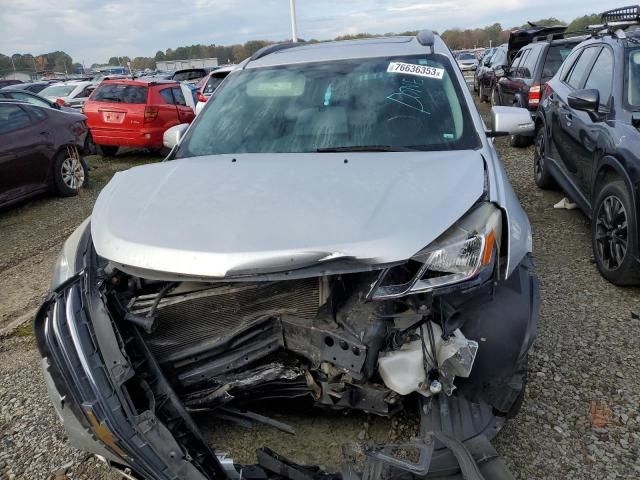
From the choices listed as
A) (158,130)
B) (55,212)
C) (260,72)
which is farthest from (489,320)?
(158,130)

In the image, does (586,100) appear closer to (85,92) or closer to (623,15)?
(623,15)

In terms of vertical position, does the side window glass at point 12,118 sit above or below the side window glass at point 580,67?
below

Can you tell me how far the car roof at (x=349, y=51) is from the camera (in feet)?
11.9

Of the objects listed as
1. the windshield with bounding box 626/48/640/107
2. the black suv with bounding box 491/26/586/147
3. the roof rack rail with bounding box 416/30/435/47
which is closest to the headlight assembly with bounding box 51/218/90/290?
the roof rack rail with bounding box 416/30/435/47

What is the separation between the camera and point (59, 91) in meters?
17.4

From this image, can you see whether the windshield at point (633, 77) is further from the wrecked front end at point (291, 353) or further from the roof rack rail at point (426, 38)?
the wrecked front end at point (291, 353)

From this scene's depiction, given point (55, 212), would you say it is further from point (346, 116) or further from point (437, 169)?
point (437, 169)

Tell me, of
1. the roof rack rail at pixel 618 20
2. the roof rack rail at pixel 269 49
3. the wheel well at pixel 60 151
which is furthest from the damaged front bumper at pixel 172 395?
the wheel well at pixel 60 151

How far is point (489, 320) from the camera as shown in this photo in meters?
2.27

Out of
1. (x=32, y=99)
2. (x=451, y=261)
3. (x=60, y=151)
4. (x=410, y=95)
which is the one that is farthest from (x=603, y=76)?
(x=32, y=99)

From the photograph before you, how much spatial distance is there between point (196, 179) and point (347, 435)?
1.39 meters

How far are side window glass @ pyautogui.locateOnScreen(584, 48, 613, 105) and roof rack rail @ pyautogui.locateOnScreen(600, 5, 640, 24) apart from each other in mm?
728

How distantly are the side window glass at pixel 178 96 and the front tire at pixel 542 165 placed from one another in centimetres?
727

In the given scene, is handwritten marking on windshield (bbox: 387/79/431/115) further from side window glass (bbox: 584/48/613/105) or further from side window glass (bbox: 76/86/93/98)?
side window glass (bbox: 76/86/93/98)
